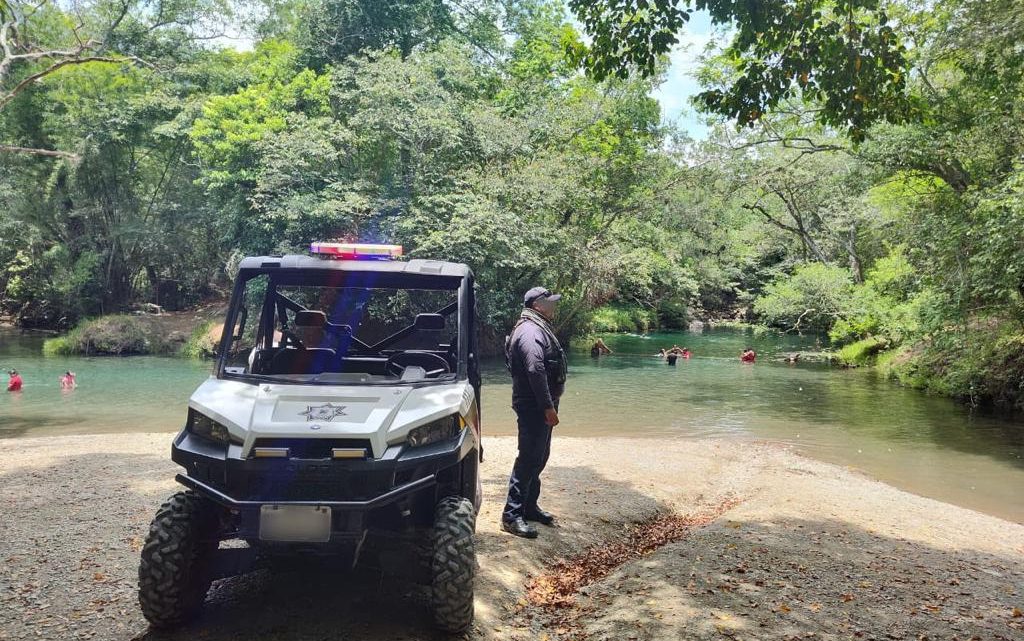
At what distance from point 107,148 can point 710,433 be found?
1251 inches

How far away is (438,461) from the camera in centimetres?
420

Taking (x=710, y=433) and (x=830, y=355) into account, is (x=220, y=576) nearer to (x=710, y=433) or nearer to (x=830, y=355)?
(x=710, y=433)

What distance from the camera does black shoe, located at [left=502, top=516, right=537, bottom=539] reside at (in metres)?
6.43

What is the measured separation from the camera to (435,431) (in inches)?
171

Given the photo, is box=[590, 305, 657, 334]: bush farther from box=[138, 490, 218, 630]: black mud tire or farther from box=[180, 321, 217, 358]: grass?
box=[138, 490, 218, 630]: black mud tire

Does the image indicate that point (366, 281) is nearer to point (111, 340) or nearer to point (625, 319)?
point (111, 340)

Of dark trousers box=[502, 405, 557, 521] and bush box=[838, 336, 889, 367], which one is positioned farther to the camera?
bush box=[838, 336, 889, 367]

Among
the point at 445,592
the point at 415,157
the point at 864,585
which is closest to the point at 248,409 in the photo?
the point at 445,592

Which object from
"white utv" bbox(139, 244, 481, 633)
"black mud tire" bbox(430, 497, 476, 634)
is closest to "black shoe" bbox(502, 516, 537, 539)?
"white utv" bbox(139, 244, 481, 633)

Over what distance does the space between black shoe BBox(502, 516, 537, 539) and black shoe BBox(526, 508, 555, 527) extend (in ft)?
1.20

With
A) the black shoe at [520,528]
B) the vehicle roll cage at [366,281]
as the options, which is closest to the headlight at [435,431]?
the vehicle roll cage at [366,281]

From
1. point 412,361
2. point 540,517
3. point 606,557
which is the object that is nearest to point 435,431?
point 412,361

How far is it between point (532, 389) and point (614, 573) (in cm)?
166

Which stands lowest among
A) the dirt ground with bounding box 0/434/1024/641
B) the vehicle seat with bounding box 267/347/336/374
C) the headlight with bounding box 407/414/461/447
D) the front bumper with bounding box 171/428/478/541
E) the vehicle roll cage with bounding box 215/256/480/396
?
the dirt ground with bounding box 0/434/1024/641
